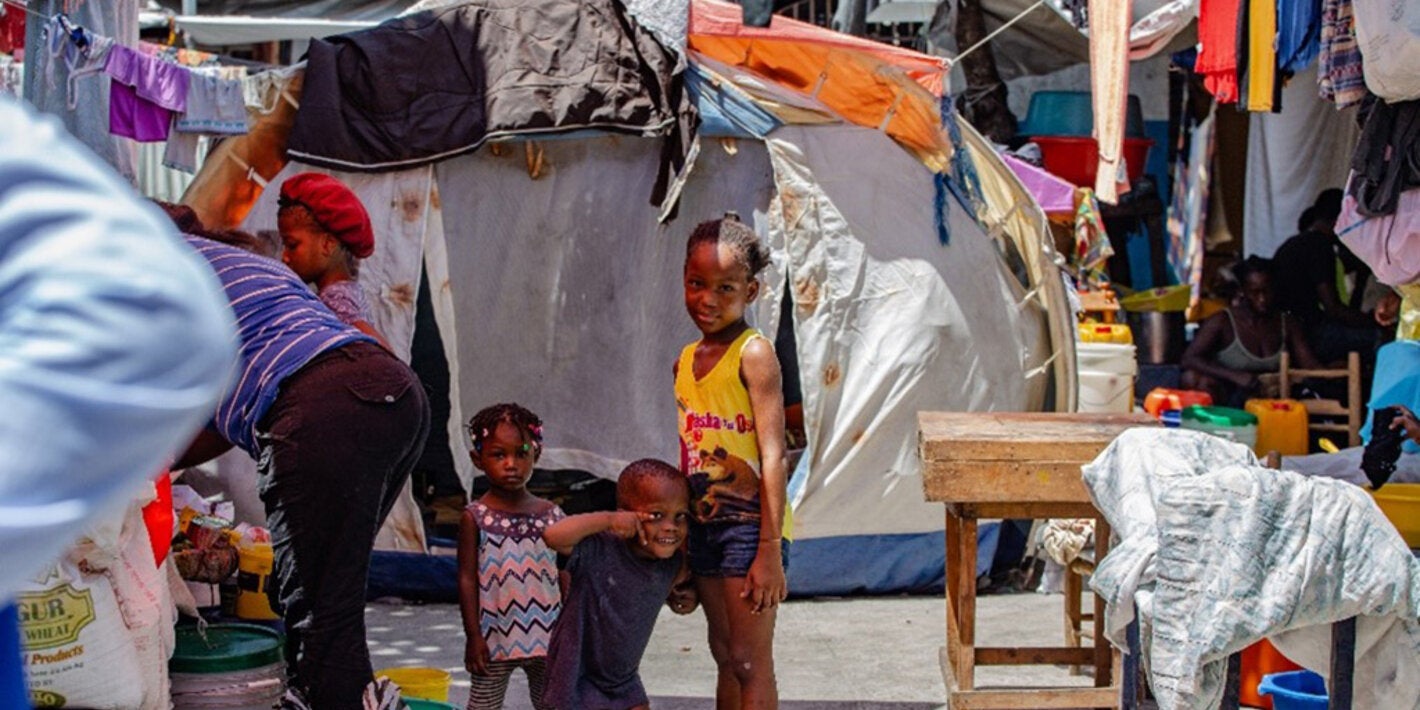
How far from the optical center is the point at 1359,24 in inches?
255

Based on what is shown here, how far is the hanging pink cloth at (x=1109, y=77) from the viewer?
898 centimetres

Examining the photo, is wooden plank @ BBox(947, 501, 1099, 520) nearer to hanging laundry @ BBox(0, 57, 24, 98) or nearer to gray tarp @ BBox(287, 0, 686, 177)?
gray tarp @ BBox(287, 0, 686, 177)

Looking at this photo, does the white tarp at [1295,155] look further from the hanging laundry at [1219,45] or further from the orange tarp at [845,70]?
the orange tarp at [845,70]

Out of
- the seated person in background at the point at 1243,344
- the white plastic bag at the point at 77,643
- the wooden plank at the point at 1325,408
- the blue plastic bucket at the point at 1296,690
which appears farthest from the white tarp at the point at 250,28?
the blue plastic bucket at the point at 1296,690

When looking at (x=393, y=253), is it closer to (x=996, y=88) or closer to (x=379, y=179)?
(x=379, y=179)

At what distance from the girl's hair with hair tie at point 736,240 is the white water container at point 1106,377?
5.28 m

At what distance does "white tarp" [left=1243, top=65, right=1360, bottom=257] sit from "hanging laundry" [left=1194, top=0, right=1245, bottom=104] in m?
4.83

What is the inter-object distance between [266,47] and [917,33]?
224 inches

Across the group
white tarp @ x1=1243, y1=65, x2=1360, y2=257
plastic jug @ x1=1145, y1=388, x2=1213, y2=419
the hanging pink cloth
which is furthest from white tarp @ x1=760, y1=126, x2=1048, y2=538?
white tarp @ x1=1243, y1=65, x2=1360, y2=257

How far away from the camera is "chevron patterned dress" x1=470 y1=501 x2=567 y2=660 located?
5352 millimetres

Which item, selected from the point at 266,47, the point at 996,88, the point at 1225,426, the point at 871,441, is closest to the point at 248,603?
the point at 871,441

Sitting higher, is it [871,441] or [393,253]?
[393,253]

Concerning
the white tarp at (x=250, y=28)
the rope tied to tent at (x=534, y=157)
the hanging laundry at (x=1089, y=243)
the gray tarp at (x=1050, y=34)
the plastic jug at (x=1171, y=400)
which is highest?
the white tarp at (x=250, y=28)

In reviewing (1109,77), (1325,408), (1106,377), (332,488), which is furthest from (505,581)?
(1325,408)
